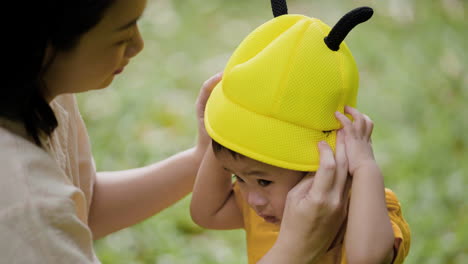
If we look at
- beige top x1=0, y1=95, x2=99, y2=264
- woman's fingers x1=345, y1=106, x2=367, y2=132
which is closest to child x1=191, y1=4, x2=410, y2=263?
woman's fingers x1=345, y1=106, x2=367, y2=132

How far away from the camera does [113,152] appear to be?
319 cm

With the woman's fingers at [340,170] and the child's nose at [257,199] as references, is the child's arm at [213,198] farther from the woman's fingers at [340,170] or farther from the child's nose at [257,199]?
the woman's fingers at [340,170]

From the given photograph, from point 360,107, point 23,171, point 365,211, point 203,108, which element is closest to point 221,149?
point 203,108

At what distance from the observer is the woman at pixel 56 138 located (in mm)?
1030

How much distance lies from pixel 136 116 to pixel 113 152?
35 centimetres

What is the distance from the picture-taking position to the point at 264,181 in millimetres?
1348

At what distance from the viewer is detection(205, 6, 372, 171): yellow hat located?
4.07ft

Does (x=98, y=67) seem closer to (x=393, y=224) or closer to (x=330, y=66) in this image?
(x=330, y=66)

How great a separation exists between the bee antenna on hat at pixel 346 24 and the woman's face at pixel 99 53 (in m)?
0.36

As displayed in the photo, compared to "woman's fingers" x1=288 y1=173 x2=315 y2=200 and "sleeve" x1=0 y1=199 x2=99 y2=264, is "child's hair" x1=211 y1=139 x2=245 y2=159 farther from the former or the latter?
"sleeve" x1=0 y1=199 x2=99 y2=264

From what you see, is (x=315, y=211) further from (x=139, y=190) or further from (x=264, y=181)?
(x=139, y=190)

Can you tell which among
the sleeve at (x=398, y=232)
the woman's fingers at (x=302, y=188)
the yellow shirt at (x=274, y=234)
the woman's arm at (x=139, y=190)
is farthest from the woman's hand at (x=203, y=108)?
the sleeve at (x=398, y=232)

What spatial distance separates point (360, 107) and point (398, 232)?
7.30 ft

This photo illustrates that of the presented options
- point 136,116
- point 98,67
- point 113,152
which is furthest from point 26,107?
point 136,116
